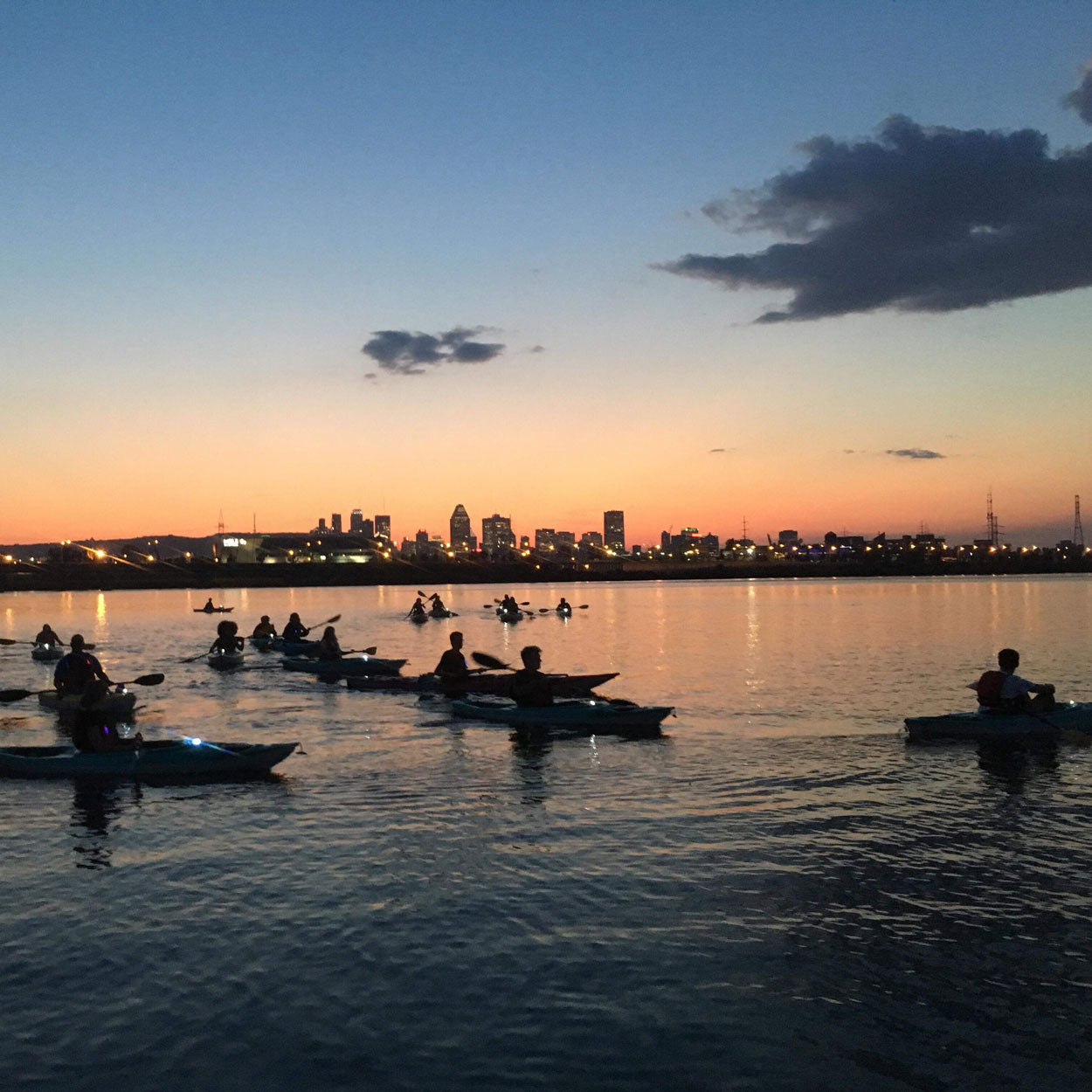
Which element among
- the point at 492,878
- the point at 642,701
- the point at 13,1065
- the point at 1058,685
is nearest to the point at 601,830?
the point at 492,878

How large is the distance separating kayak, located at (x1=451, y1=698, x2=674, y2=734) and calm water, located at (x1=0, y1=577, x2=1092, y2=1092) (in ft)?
2.55

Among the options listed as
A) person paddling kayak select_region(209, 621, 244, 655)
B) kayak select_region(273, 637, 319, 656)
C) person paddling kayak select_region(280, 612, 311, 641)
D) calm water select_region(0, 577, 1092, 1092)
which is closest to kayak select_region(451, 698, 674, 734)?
calm water select_region(0, 577, 1092, 1092)

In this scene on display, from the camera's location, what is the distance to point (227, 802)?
64.5ft

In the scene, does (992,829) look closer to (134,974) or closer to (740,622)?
(134,974)

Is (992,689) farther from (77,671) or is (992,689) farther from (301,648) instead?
(301,648)

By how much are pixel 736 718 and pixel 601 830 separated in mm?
15244

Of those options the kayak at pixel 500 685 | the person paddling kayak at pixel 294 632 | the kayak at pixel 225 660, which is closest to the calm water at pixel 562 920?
the kayak at pixel 500 685

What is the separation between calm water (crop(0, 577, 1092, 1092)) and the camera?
944cm

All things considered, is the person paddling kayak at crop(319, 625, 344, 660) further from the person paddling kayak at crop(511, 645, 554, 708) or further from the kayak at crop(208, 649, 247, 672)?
the person paddling kayak at crop(511, 645, 554, 708)

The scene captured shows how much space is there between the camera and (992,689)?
2548 centimetres

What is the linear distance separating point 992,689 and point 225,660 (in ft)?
109

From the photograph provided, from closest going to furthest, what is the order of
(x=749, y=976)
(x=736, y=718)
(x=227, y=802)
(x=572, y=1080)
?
1. (x=572, y=1080)
2. (x=749, y=976)
3. (x=227, y=802)
4. (x=736, y=718)

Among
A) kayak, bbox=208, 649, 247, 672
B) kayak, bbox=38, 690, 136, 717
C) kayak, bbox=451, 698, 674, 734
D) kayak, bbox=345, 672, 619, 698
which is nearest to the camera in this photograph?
kayak, bbox=451, 698, 674, 734

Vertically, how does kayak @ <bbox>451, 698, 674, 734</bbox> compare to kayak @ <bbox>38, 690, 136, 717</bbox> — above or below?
below
